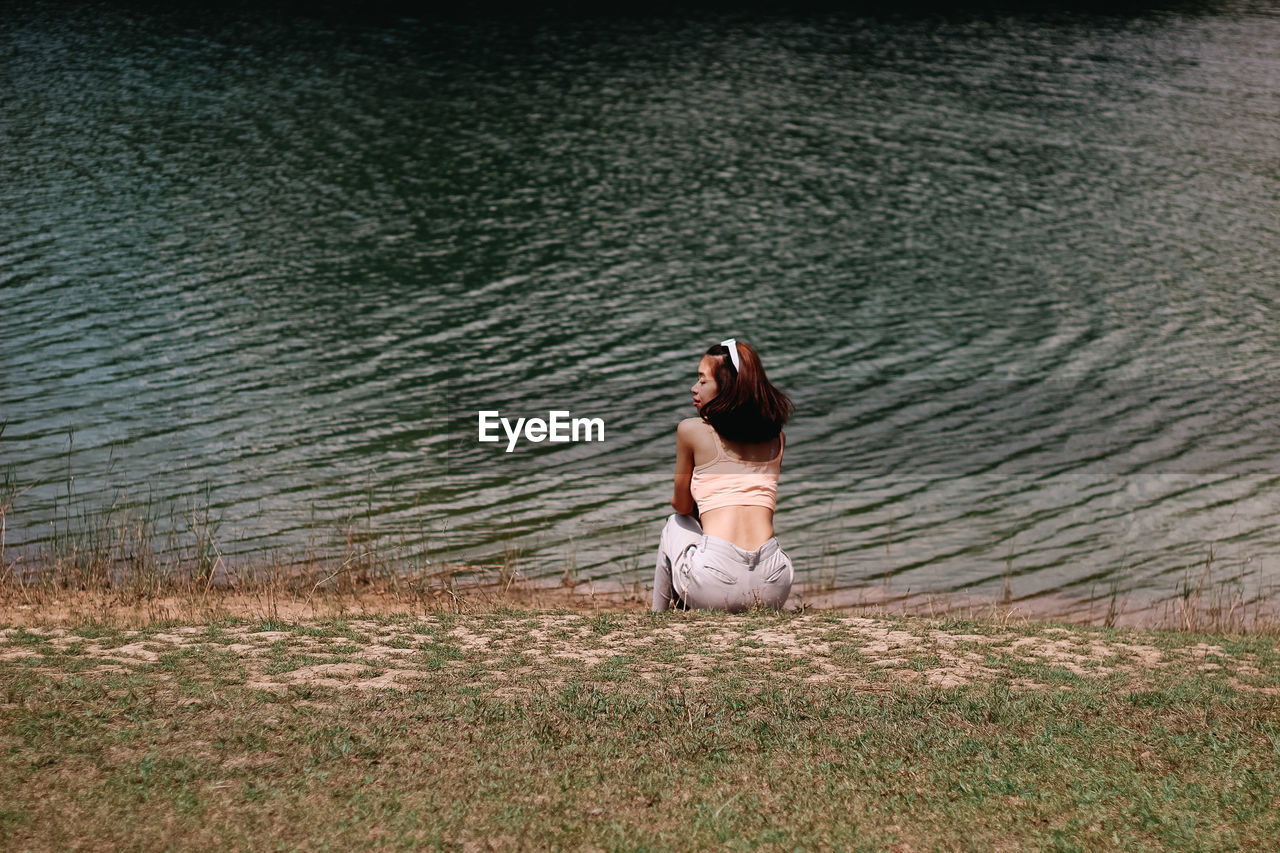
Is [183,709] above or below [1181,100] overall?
above

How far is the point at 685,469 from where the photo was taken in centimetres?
695

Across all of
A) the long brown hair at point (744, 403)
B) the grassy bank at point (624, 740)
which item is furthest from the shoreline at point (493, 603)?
the grassy bank at point (624, 740)

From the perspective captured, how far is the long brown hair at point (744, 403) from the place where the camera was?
6602 millimetres

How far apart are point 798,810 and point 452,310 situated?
13.4 meters

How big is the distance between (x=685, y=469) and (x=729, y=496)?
1.10ft

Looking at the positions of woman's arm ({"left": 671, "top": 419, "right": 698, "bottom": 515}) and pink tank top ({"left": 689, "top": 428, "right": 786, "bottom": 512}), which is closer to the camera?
pink tank top ({"left": 689, "top": 428, "right": 786, "bottom": 512})

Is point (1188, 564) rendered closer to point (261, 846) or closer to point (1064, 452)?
point (1064, 452)

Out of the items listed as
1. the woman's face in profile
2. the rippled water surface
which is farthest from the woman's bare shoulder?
the rippled water surface

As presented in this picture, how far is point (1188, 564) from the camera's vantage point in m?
9.69

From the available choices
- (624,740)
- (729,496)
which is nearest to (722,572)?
(729,496)

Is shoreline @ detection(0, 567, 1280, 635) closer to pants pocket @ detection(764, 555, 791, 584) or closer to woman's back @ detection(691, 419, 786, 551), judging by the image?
pants pocket @ detection(764, 555, 791, 584)

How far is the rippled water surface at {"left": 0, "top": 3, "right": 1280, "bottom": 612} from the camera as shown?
10.6 m

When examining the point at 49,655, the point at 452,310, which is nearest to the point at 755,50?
the point at 452,310

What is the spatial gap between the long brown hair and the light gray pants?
577 mm
